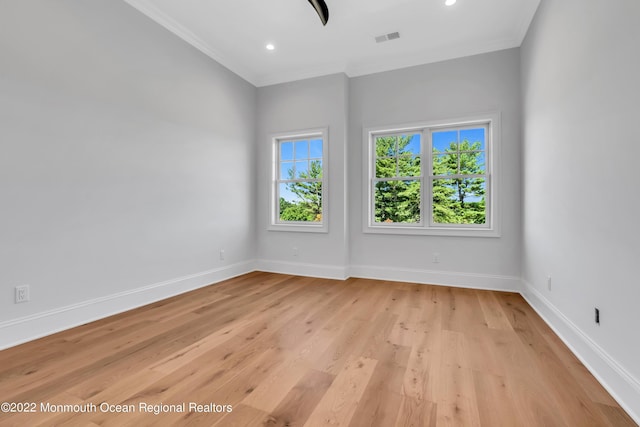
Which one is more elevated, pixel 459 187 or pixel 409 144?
pixel 409 144

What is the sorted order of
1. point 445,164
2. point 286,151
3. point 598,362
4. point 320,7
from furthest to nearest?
point 286,151 → point 445,164 → point 320,7 → point 598,362

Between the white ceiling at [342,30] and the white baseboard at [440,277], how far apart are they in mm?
2869

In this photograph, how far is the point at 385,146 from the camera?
438 cm

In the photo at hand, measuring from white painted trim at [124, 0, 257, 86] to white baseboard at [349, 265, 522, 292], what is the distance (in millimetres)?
3408

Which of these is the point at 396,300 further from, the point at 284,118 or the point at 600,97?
the point at 284,118

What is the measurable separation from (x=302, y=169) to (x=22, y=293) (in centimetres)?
346

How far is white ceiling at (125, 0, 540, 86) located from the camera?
3086 mm

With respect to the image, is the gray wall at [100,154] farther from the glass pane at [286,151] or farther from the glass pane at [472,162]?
the glass pane at [472,162]

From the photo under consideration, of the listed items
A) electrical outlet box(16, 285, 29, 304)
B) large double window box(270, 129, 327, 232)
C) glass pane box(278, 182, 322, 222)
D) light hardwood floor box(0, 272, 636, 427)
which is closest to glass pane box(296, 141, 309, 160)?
large double window box(270, 129, 327, 232)

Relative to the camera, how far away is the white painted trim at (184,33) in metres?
3.01

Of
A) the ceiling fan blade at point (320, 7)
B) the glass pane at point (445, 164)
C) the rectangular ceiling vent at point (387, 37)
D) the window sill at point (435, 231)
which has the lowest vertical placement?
the window sill at point (435, 231)

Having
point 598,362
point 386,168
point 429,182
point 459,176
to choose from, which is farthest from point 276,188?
point 598,362

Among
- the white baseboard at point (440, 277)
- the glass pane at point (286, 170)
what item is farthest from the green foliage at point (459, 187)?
the glass pane at point (286, 170)

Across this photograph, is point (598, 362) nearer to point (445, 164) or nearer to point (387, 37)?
point (445, 164)
